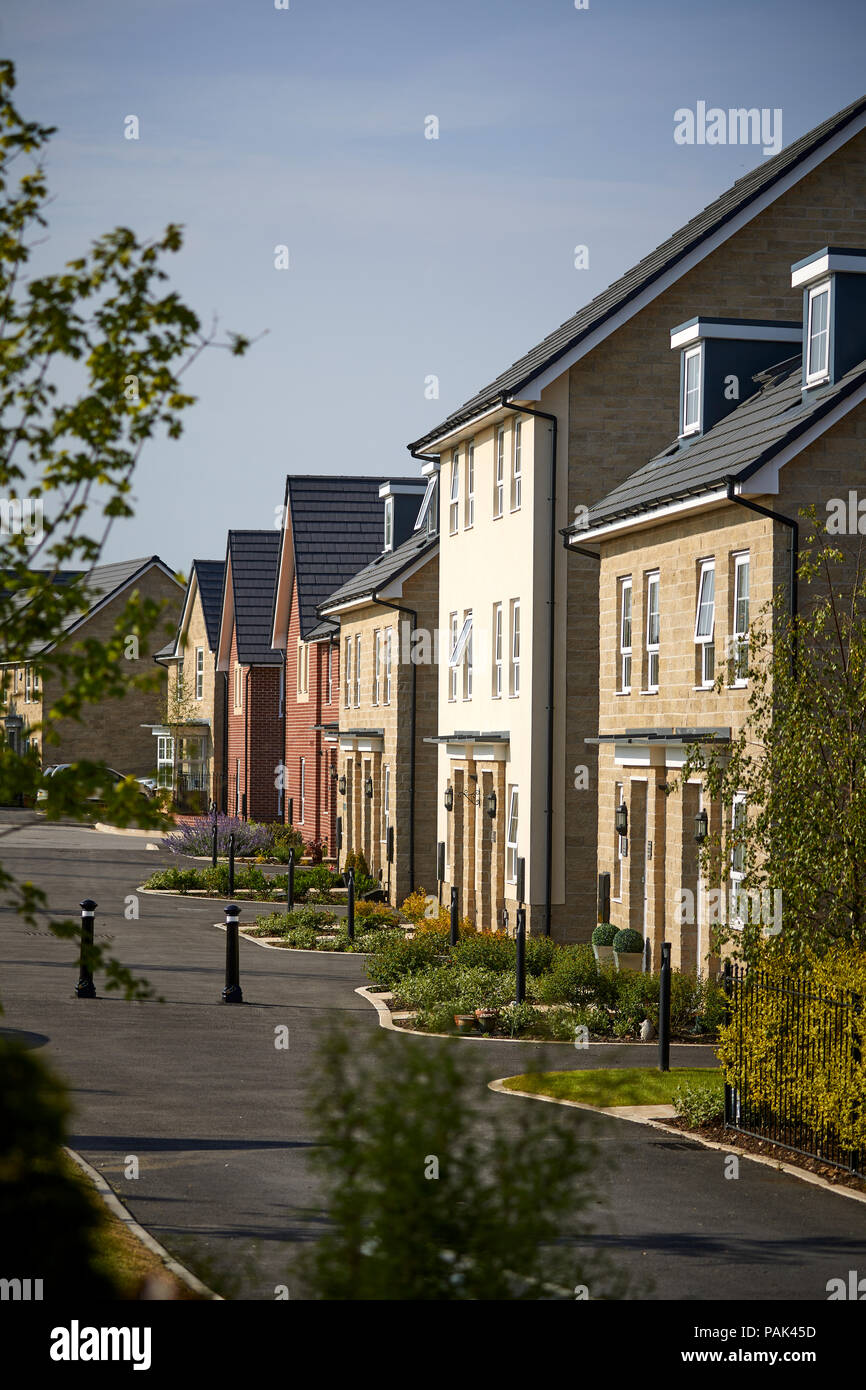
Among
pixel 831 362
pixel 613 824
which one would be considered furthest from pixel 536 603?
pixel 831 362

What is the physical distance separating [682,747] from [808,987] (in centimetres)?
948

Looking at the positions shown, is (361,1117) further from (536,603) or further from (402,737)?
(402,737)

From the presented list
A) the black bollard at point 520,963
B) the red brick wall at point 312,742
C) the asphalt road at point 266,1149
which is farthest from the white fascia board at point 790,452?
the red brick wall at point 312,742

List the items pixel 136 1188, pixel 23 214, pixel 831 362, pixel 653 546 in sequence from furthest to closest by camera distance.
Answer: pixel 653 546 → pixel 831 362 → pixel 136 1188 → pixel 23 214

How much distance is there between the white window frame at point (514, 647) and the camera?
96.4 feet

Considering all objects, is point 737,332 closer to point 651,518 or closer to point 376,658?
point 651,518

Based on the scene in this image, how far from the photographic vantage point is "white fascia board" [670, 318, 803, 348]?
2445 cm

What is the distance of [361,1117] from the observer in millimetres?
5711

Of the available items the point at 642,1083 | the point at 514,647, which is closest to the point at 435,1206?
the point at 642,1083

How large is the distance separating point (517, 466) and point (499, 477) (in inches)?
55.7

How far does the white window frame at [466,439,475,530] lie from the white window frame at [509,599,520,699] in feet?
10.6

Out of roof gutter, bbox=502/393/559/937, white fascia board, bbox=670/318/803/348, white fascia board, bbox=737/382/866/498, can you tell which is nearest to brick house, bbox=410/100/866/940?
roof gutter, bbox=502/393/559/937

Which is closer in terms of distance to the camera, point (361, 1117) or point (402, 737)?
point (361, 1117)
